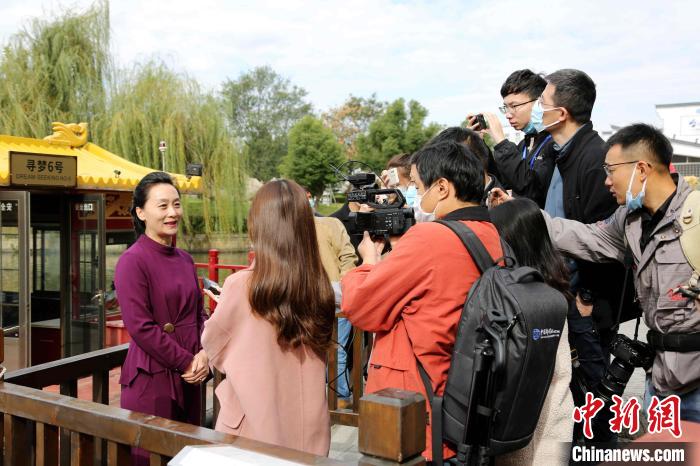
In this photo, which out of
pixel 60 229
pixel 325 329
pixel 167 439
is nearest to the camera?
pixel 167 439

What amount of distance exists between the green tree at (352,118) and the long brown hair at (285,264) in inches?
1749

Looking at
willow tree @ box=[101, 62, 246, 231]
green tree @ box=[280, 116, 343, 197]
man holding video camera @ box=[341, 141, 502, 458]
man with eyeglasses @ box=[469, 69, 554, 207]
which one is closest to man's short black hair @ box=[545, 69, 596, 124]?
man with eyeglasses @ box=[469, 69, 554, 207]

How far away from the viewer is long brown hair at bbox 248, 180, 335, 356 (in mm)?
2174

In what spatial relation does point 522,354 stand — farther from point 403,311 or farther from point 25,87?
point 25,87

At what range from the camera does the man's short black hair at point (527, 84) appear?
3334 millimetres

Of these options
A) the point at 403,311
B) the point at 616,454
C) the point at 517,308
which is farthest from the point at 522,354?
the point at 616,454

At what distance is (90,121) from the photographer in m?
15.9

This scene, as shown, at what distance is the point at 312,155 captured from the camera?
34.3m

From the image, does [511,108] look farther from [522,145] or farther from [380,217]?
[380,217]

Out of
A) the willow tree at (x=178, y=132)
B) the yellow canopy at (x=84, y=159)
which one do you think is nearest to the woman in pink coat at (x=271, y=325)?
the yellow canopy at (x=84, y=159)

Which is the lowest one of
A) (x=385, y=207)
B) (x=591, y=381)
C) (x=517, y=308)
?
(x=591, y=381)

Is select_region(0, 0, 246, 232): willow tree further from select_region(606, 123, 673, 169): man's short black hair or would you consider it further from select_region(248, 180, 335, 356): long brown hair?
select_region(606, 123, 673, 169): man's short black hair

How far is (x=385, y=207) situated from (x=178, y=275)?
3.77ft

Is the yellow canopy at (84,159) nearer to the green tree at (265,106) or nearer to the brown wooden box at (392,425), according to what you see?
the brown wooden box at (392,425)
